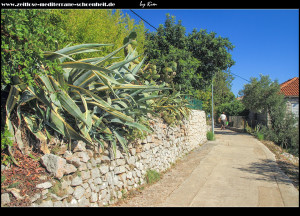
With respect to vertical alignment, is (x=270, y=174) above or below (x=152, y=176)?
above

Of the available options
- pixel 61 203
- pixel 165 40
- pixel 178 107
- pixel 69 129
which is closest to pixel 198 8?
pixel 69 129

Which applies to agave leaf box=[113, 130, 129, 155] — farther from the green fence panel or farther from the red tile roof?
the green fence panel

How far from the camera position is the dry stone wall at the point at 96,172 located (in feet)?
12.6

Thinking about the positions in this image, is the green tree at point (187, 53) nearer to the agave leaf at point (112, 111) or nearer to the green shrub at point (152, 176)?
the green shrub at point (152, 176)

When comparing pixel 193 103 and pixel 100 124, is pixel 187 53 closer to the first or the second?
pixel 193 103

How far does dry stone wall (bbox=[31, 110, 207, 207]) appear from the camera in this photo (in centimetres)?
385

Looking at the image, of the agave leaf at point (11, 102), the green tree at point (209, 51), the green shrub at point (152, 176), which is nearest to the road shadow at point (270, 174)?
the green shrub at point (152, 176)

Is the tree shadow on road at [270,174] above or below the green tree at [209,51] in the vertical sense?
below

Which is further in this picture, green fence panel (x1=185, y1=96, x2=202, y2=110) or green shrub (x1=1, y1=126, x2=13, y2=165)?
green fence panel (x1=185, y1=96, x2=202, y2=110)

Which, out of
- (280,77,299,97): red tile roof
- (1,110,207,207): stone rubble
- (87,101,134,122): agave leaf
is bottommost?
(1,110,207,207): stone rubble

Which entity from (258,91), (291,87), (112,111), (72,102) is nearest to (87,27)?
(112,111)

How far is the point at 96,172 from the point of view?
15.2 feet

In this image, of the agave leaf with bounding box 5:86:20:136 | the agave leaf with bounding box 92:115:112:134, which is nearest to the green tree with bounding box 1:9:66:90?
the agave leaf with bounding box 5:86:20:136
